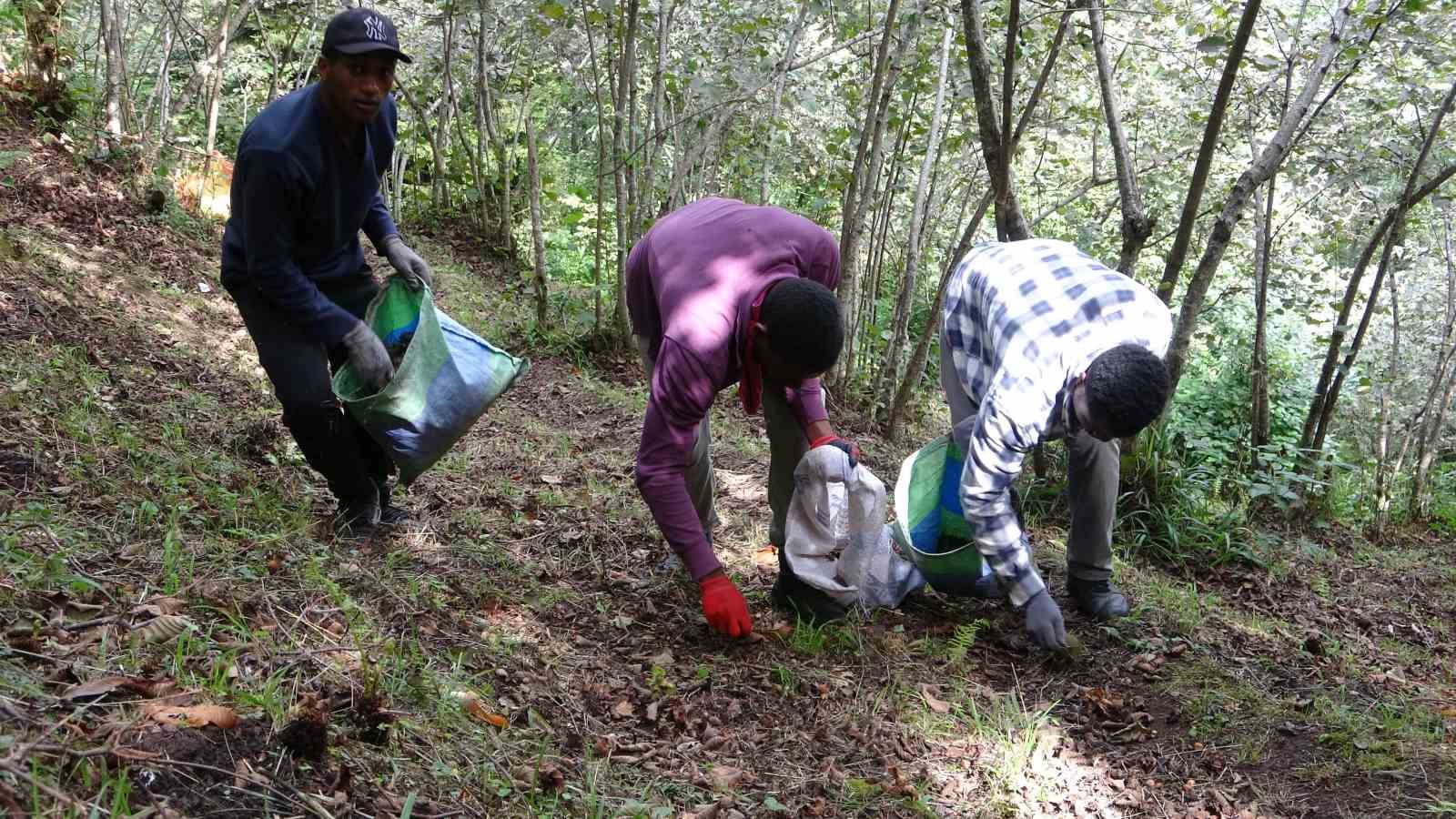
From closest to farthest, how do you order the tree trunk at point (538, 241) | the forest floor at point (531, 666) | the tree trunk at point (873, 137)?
the forest floor at point (531, 666) < the tree trunk at point (873, 137) < the tree trunk at point (538, 241)

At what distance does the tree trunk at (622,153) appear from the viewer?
624 cm

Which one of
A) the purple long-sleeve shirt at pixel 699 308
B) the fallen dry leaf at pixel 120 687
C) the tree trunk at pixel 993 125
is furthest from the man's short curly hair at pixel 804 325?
the tree trunk at pixel 993 125

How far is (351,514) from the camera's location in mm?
3527

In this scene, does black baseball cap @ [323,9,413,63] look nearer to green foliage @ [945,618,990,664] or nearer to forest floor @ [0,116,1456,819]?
forest floor @ [0,116,1456,819]

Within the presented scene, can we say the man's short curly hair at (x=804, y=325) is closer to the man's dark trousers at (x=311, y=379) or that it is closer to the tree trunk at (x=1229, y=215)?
the man's dark trousers at (x=311, y=379)

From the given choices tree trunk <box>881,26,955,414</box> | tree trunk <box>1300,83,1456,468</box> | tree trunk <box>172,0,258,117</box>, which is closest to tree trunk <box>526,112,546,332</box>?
tree trunk <box>172,0,258,117</box>

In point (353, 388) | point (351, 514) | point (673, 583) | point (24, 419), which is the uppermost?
point (353, 388)

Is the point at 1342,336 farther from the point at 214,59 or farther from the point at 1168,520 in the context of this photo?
the point at 214,59

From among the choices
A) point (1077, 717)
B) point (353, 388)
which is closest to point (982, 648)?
point (1077, 717)

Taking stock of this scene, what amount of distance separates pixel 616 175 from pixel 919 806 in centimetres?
518

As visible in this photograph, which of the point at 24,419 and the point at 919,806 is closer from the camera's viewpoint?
the point at 919,806

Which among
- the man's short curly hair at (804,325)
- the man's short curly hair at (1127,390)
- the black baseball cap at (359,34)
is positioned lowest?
the man's short curly hair at (1127,390)

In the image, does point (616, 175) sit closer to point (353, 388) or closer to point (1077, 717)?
point (353, 388)

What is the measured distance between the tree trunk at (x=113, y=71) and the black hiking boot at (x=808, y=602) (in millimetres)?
6240
